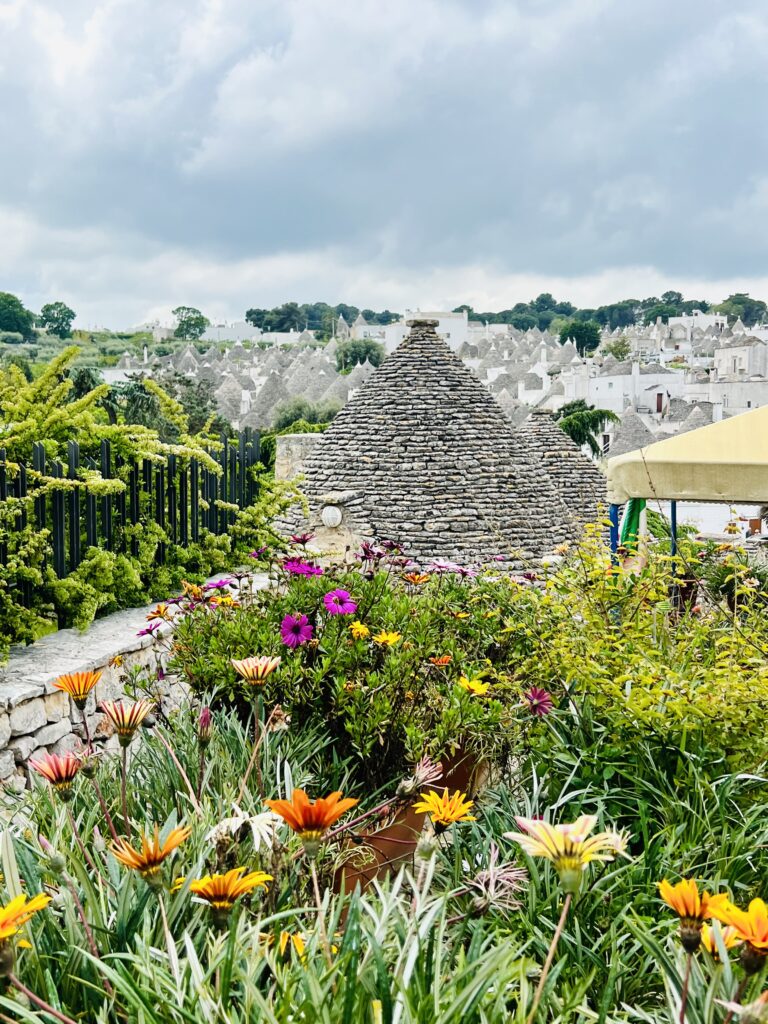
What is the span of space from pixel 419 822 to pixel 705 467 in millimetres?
4229

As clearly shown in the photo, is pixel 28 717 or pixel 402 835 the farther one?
pixel 28 717

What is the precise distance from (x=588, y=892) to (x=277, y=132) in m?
7.87

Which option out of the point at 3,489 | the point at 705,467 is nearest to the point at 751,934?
the point at 3,489

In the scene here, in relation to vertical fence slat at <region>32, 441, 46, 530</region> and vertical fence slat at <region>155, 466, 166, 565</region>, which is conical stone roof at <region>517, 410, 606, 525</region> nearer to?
vertical fence slat at <region>155, 466, 166, 565</region>

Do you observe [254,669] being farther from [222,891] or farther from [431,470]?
[431,470]

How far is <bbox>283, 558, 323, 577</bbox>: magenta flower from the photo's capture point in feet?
11.8

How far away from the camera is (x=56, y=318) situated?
318 feet

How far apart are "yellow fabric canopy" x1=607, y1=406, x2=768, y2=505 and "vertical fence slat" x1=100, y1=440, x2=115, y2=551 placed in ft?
11.5

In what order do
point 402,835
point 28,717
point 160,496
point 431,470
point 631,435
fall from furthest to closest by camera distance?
point 631,435 → point 431,470 → point 160,496 → point 28,717 → point 402,835

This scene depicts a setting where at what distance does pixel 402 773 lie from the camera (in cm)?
302

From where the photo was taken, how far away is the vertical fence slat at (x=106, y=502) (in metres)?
4.55

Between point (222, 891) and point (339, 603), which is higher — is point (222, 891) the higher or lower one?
the lower one


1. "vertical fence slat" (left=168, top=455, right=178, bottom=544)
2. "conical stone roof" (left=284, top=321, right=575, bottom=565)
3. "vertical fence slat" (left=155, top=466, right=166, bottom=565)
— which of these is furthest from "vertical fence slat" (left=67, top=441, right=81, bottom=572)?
"conical stone roof" (left=284, top=321, right=575, bottom=565)

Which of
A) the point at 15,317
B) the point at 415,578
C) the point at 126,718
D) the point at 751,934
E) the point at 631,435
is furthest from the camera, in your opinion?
the point at 15,317
